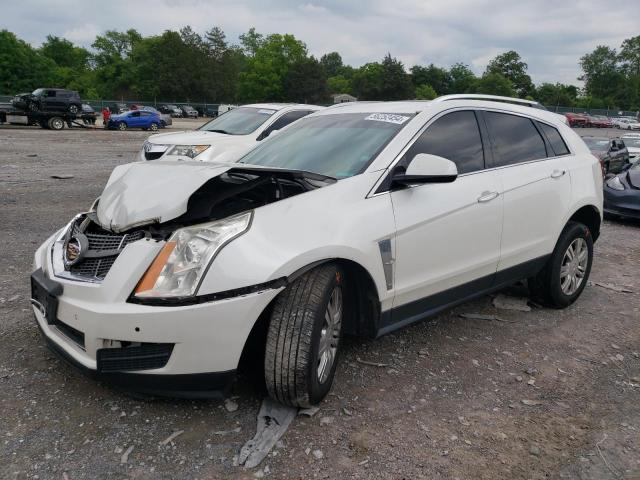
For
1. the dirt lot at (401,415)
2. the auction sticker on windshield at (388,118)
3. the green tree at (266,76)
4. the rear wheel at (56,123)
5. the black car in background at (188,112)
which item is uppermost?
the green tree at (266,76)

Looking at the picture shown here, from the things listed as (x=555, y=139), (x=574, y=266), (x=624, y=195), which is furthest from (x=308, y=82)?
(x=574, y=266)

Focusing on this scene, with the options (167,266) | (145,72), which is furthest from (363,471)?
(145,72)

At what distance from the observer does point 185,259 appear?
101 inches

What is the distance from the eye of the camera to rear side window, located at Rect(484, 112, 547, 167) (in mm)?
4074

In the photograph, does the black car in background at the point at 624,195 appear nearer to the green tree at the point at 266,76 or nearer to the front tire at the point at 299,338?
the front tire at the point at 299,338

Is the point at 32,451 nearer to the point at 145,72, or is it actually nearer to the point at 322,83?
the point at 322,83

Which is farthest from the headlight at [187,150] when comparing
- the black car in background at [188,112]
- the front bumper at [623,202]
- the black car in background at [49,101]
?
the black car in background at [188,112]

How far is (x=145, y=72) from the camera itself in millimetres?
85938

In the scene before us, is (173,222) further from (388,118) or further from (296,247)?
(388,118)

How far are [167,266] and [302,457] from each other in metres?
1.08

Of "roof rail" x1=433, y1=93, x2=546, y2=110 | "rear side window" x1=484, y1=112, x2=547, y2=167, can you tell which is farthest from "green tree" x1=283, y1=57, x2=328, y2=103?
"rear side window" x1=484, y1=112, x2=547, y2=167

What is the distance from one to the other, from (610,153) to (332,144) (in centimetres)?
1225

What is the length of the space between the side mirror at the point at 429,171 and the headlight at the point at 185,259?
103 centimetres

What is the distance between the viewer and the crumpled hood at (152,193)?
2719mm
